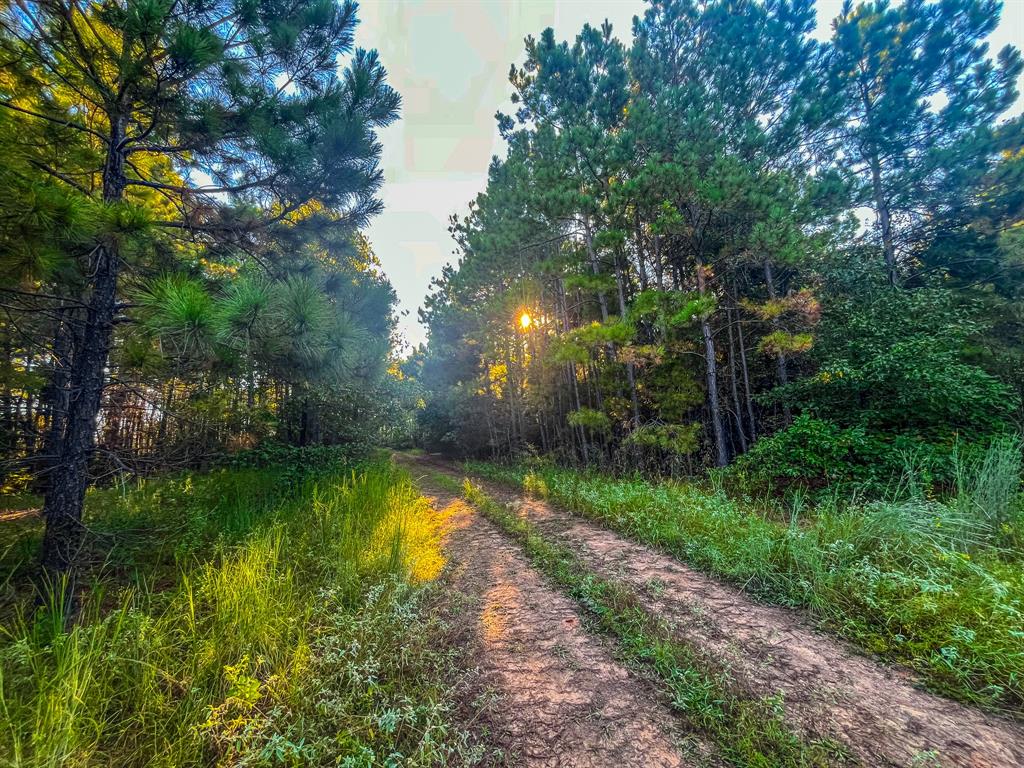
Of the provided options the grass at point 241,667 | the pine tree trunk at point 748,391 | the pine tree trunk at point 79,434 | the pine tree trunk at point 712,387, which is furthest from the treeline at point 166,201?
the pine tree trunk at point 748,391

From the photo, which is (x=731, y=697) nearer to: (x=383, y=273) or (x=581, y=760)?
(x=581, y=760)

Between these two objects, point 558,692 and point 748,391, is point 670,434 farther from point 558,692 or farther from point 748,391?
point 558,692

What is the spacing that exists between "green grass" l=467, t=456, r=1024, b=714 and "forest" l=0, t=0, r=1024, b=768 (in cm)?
3

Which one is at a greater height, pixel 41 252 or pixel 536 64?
pixel 536 64

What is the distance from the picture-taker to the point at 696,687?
5.58ft

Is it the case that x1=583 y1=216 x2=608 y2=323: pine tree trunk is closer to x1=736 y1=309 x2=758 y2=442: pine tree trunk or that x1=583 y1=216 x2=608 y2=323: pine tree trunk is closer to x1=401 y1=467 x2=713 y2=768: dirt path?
x1=736 y1=309 x2=758 y2=442: pine tree trunk

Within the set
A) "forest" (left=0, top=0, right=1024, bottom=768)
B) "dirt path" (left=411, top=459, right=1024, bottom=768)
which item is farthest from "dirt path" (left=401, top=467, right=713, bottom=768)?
"dirt path" (left=411, top=459, right=1024, bottom=768)

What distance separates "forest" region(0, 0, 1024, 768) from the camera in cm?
160

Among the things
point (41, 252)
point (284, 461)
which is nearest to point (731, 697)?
point (41, 252)

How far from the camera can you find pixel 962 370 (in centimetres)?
532

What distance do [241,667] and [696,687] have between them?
2301mm

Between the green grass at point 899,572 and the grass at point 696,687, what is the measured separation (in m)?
1.06

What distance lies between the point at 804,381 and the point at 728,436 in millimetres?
2287

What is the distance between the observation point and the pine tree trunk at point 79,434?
2.41 meters
